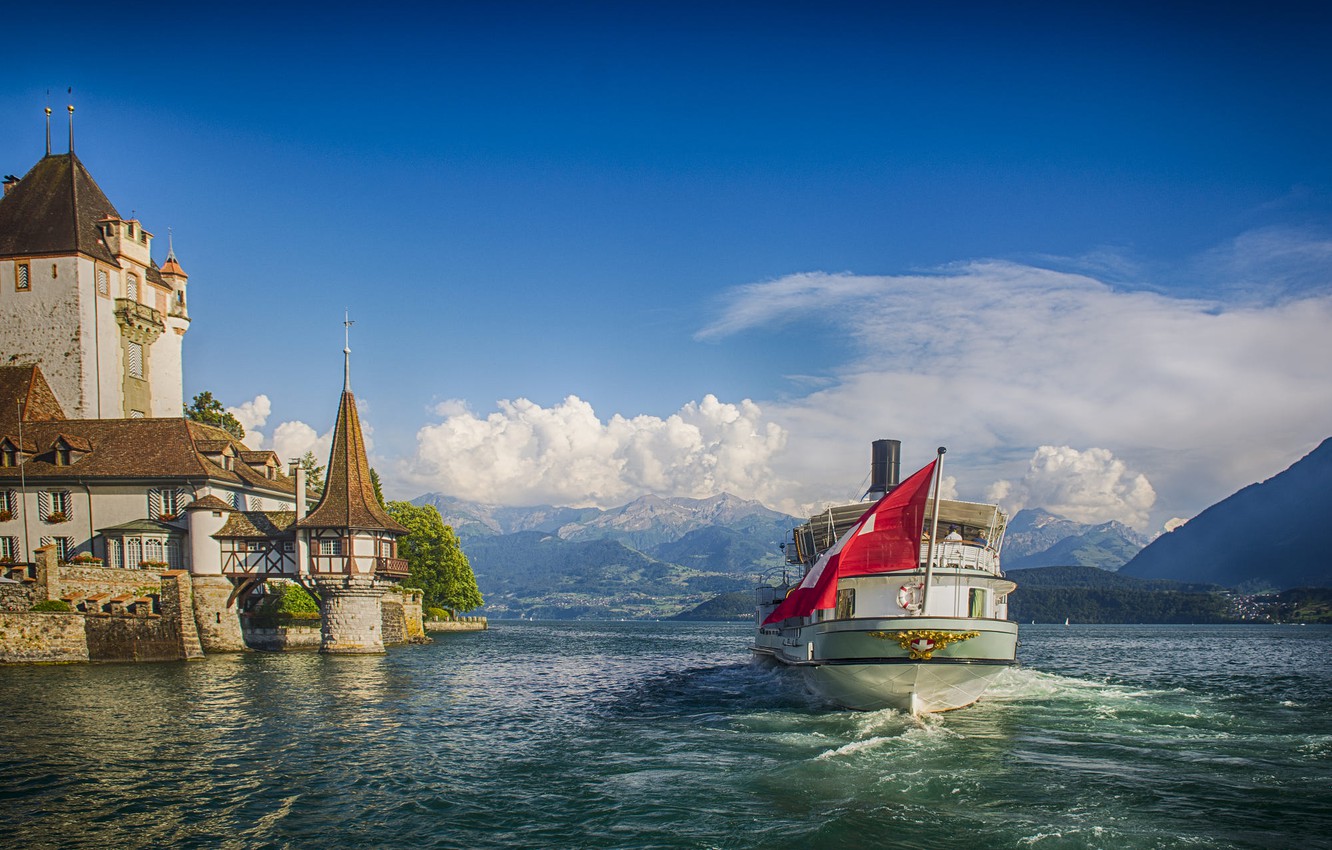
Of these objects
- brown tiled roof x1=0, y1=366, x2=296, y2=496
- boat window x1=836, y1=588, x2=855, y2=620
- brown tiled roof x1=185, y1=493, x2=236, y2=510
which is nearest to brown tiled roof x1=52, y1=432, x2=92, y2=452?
brown tiled roof x1=0, y1=366, x2=296, y2=496

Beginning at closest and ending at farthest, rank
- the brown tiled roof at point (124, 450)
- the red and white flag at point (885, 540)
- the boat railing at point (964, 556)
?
the red and white flag at point (885, 540) → the boat railing at point (964, 556) → the brown tiled roof at point (124, 450)

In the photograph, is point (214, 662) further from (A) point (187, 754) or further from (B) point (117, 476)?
(A) point (187, 754)

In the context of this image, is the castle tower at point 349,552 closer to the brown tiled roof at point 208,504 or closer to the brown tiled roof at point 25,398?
the brown tiled roof at point 208,504

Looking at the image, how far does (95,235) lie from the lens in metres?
77.4

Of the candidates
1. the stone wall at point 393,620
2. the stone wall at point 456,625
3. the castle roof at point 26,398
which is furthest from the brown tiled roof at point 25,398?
the stone wall at point 456,625

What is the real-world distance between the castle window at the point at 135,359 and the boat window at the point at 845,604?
64.9m

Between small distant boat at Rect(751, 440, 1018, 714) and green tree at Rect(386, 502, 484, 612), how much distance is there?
66932 millimetres

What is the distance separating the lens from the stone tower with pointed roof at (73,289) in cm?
7512

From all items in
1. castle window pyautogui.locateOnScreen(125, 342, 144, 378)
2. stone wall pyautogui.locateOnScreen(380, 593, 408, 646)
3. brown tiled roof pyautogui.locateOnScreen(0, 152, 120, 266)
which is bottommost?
stone wall pyautogui.locateOnScreen(380, 593, 408, 646)

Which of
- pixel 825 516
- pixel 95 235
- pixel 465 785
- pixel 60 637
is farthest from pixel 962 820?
pixel 95 235

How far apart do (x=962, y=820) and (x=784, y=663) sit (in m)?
30.9

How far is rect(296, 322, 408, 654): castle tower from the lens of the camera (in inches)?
2505

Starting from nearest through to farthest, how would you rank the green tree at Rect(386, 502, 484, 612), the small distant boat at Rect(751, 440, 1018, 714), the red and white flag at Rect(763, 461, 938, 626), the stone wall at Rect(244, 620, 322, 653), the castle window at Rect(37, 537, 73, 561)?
the red and white flag at Rect(763, 461, 938, 626) → the small distant boat at Rect(751, 440, 1018, 714) → the castle window at Rect(37, 537, 73, 561) → the stone wall at Rect(244, 620, 322, 653) → the green tree at Rect(386, 502, 484, 612)

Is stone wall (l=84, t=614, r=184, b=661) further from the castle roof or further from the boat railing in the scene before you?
the boat railing
